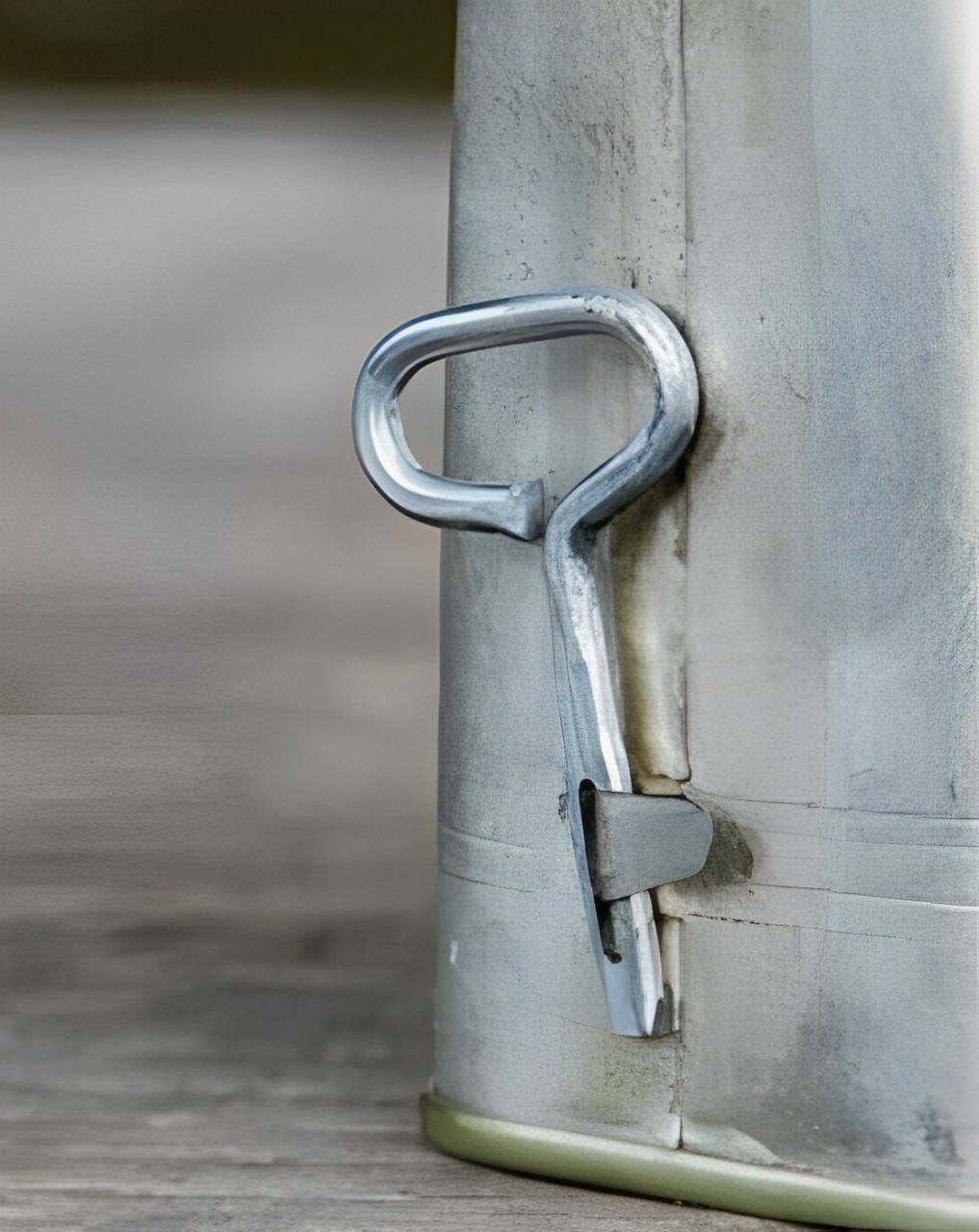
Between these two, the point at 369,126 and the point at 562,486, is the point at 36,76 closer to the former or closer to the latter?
the point at 369,126

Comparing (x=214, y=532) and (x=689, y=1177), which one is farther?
(x=214, y=532)

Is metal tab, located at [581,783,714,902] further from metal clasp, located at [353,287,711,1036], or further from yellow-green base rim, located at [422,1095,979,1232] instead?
yellow-green base rim, located at [422,1095,979,1232]

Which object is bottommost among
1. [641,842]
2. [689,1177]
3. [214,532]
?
[689,1177]

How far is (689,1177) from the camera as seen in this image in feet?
1.63

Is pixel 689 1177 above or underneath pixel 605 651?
underneath

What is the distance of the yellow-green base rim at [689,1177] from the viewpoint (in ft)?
1.50

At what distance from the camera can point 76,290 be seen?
30.4 inches

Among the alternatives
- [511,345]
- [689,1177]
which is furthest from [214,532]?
[689,1177]

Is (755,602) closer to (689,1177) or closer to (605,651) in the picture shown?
(605,651)

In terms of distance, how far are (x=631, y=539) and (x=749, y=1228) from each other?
0.25 m

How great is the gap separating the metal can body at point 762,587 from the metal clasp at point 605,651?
2 cm

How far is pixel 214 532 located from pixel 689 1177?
0.45 m

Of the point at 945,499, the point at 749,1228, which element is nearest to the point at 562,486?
the point at 945,499

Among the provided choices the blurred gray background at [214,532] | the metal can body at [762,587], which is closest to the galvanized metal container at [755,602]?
the metal can body at [762,587]
